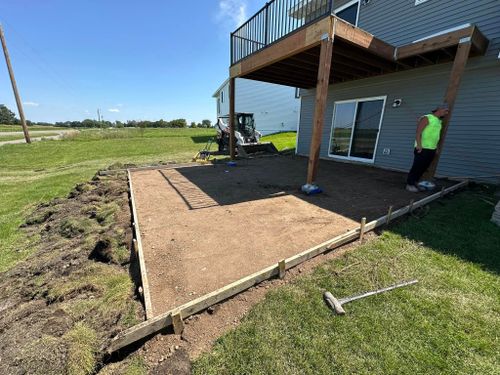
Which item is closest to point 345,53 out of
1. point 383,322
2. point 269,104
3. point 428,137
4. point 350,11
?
point 428,137

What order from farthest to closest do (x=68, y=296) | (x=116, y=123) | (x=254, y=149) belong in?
1. (x=116, y=123)
2. (x=254, y=149)
3. (x=68, y=296)

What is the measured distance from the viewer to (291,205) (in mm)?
4102

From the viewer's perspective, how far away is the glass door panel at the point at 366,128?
7113mm

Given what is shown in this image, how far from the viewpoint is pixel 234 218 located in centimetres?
360

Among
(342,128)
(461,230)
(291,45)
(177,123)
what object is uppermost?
(291,45)

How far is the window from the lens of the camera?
7406 mm

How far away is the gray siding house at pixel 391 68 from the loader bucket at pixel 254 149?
3193mm

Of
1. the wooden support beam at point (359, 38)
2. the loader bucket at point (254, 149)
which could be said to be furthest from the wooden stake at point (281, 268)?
the loader bucket at point (254, 149)

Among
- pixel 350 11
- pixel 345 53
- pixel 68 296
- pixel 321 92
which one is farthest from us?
pixel 350 11

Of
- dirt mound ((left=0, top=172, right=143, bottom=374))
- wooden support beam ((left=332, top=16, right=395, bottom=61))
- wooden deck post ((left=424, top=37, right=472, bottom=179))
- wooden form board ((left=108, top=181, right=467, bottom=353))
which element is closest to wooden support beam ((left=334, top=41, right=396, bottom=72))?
wooden support beam ((left=332, top=16, right=395, bottom=61))

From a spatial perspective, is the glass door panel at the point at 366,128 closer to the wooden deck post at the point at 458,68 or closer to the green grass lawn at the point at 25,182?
the wooden deck post at the point at 458,68

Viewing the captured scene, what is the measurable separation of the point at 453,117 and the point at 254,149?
691 cm

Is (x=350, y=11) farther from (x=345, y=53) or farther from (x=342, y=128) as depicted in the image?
(x=345, y=53)

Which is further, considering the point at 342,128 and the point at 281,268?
the point at 342,128
